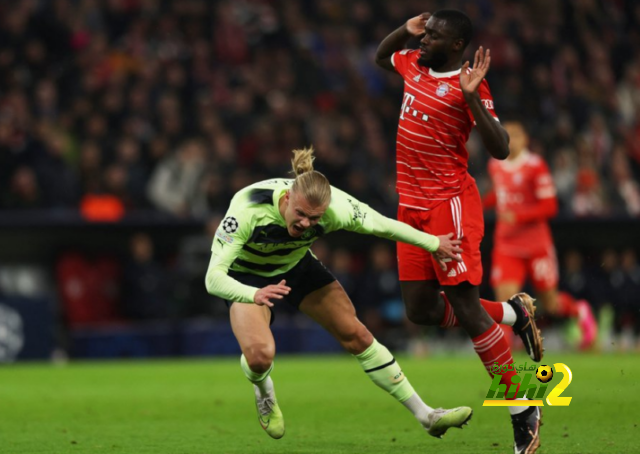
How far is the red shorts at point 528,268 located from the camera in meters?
13.0

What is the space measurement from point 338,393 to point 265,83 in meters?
8.86

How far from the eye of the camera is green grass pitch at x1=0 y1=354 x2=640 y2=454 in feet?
23.5

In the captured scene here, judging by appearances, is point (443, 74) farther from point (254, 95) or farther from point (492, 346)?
point (254, 95)

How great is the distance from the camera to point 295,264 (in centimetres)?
734

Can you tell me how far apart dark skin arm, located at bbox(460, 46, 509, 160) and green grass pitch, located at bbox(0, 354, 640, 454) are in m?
1.76

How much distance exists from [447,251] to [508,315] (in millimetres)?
834

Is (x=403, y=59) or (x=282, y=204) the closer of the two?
(x=282, y=204)

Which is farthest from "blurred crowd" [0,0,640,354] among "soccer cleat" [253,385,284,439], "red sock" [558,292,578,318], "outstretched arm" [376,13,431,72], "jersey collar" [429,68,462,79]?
"jersey collar" [429,68,462,79]

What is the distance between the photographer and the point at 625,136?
19.2 m

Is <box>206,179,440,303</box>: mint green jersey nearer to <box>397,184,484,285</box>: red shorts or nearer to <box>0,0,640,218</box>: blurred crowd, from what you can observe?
<box>397,184,484,285</box>: red shorts

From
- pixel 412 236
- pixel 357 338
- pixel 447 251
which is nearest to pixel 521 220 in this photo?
pixel 357 338

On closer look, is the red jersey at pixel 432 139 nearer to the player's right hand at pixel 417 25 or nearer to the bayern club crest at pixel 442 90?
the bayern club crest at pixel 442 90

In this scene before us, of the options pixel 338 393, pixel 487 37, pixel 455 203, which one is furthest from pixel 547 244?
pixel 487 37

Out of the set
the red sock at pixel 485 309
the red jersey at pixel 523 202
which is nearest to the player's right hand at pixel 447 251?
the red sock at pixel 485 309
